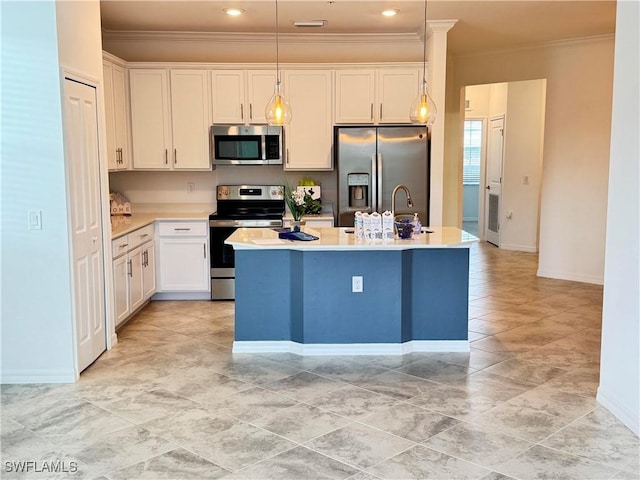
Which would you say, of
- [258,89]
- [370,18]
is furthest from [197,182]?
[370,18]

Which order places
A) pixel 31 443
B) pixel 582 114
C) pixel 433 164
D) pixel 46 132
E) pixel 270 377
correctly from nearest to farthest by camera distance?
pixel 31 443 → pixel 46 132 → pixel 270 377 → pixel 433 164 → pixel 582 114

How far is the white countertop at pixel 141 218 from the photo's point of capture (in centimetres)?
537

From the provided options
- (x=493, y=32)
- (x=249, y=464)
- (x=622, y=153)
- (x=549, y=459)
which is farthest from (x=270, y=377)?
(x=493, y=32)

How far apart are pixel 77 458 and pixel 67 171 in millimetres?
1801

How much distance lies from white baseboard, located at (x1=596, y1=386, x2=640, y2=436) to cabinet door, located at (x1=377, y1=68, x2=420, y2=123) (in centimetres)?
357

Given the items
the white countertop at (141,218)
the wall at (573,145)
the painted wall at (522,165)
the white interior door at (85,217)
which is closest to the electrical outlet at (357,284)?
the white interior door at (85,217)

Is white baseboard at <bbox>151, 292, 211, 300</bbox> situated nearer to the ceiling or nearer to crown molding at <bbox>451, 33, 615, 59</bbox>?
the ceiling

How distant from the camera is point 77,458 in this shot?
295cm

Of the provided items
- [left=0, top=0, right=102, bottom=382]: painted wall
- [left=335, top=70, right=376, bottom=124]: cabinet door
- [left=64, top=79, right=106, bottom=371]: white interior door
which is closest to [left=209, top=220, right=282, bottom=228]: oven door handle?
[left=335, top=70, right=376, bottom=124]: cabinet door

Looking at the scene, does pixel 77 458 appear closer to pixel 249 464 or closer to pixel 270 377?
pixel 249 464

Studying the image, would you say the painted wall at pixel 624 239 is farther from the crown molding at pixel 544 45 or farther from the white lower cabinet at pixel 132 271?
the crown molding at pixel 544 45

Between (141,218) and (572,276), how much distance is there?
16.2ft

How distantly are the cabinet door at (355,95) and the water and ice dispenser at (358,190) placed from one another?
689 mm

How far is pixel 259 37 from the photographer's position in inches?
262
